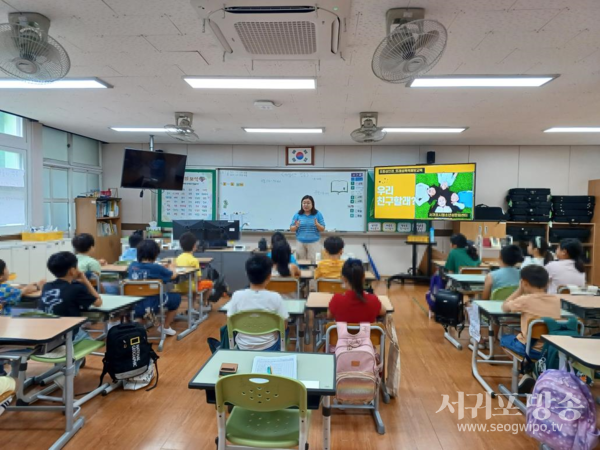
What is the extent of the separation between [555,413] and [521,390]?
38.1 inches

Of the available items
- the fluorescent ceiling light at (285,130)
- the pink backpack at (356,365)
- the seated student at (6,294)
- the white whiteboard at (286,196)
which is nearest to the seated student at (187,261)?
the seated student at (6,294)

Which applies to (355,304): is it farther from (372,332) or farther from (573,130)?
(573,130)

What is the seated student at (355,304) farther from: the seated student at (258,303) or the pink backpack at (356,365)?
the seated student at (258,303)

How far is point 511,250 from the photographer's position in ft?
11.7

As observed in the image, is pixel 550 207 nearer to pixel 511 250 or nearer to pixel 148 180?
pixel 511 250

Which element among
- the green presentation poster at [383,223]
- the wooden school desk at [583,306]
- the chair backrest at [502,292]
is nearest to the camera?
the wooden school desk at [583,306]

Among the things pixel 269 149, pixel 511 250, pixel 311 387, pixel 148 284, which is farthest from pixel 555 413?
pixel 269 149

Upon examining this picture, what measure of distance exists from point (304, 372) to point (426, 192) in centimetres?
568

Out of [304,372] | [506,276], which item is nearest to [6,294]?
→ [304,372]

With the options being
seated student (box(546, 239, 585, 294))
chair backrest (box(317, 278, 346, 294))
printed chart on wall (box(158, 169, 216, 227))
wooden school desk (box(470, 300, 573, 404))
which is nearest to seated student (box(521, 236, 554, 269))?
seated student (box(546, 239, 585, 294))

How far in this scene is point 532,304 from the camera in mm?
2566

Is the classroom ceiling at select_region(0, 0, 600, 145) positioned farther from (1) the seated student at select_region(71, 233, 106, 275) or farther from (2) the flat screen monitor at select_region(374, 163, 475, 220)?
(1) the seated student at select_region(71, 233, 106, 275)

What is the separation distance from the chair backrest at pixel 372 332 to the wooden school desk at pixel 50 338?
156 centimetres

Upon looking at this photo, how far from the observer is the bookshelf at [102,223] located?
6.80 meters
